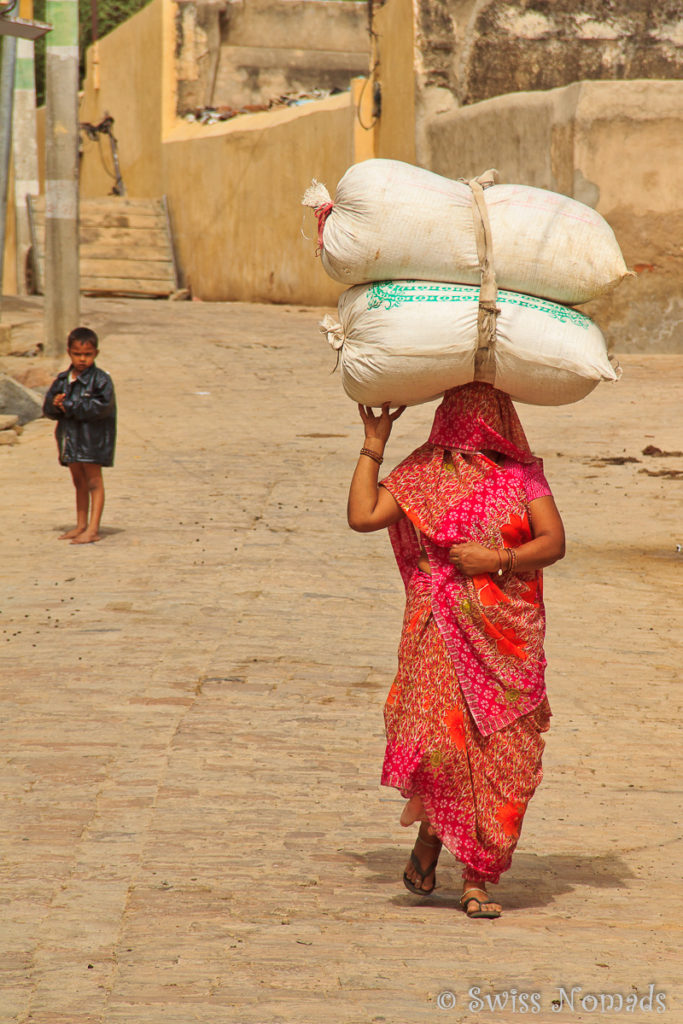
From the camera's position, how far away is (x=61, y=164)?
47.5 feet

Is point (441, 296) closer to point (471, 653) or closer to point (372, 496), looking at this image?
point (372, 496)

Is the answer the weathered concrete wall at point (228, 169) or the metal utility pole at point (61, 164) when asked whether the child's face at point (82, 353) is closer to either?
the metal utility pole at point (61, 164)

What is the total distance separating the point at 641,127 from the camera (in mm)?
13828

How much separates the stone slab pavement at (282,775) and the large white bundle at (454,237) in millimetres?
1668

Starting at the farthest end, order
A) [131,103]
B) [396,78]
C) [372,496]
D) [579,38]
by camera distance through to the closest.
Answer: [131,103], [396,78], [579,38], [372,496]

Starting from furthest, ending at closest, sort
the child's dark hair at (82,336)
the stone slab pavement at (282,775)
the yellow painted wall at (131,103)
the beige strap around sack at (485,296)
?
the yellow painted wall at (131,103) < the child's dark hair at (82,336) < the beige strap around sack at (485,296) < the stone slab pavement at (282,775)

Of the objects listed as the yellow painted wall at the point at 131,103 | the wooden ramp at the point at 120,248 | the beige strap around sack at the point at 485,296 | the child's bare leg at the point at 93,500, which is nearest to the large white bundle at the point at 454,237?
the beige strap around sack at the point at 485,296

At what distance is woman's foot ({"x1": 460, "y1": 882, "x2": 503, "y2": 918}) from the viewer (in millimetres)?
3592

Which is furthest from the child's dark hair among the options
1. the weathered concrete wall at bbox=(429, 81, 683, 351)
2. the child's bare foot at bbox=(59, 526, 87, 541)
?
the weathered concrete wall at bbox=(429, 81, 683, 351)

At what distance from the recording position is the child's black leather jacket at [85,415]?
26.3 ft

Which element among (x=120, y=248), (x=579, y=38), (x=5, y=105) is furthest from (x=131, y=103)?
(x=5, y=105)

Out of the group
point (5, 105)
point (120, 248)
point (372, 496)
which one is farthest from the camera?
point (120, 248)

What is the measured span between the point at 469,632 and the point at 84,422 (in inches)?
194

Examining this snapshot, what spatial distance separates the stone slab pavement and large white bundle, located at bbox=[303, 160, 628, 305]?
5.47 feet
